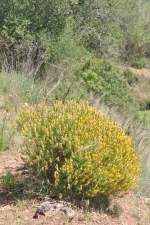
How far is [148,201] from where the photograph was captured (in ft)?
25.8

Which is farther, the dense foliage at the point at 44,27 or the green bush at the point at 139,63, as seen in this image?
the green bush at the point at 139,63

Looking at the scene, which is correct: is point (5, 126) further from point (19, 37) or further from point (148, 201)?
point (19, 37)

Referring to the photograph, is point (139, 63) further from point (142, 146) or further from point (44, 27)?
point (142, 146)

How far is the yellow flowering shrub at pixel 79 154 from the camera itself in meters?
6.20

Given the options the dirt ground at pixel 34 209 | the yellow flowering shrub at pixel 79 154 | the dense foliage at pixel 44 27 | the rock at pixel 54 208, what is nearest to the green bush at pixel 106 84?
the dense foliage at pixel 44 27

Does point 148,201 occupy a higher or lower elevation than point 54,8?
lower

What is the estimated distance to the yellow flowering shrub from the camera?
20.3ft

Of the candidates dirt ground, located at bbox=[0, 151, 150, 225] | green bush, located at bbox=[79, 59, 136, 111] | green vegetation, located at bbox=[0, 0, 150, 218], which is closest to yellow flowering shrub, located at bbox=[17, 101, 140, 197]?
green vegetation, located at bbox=[0, 0, 150, 218]

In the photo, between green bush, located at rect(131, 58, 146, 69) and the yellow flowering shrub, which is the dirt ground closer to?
the yellow flowering shrub

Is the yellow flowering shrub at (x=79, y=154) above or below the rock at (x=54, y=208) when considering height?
above

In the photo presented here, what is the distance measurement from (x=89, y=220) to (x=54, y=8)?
918cm

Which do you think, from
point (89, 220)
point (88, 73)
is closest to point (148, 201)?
point (89, 220)

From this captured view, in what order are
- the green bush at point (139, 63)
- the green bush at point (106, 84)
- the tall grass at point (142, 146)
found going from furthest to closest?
1. the green bush at point (139, 63)
2. the green bush at point (106, 84)
3. the tall grass at point (142, 146)

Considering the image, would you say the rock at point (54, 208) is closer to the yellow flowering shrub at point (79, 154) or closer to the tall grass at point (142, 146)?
the yellow flowering shrub at point (79, 154)
